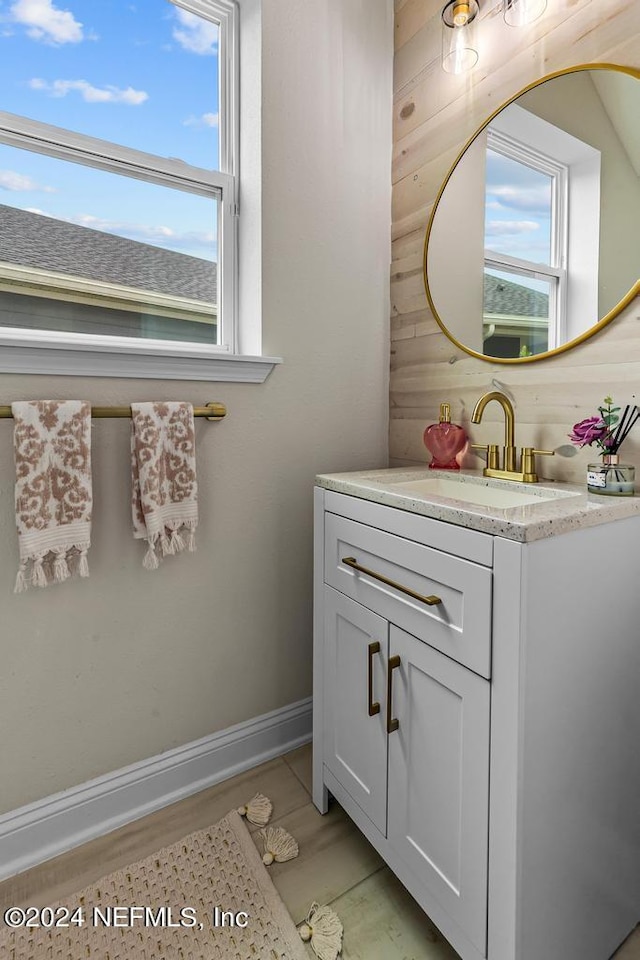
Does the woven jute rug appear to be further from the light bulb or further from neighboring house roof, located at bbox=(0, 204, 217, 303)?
the light bulb

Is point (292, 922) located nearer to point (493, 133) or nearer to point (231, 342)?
point (231, 342)

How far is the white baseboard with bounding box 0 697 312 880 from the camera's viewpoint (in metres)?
1.20

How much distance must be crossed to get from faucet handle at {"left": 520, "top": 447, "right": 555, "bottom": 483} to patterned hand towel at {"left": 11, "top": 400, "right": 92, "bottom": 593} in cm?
100

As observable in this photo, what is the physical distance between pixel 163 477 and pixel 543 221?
1.10 meters

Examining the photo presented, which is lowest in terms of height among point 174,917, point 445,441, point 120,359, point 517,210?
point 174,917

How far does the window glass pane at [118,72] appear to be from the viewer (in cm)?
122

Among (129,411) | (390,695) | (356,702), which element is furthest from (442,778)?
(129,411)

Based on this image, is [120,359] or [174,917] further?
[120,359]

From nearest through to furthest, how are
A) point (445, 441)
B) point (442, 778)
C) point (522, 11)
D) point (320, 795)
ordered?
point (442, 778) → point (522, 11) → point (320, 795) → point (445, 441)

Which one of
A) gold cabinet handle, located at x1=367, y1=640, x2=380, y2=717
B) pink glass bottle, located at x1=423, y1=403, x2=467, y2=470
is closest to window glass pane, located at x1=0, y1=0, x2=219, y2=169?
pink glass bottle, located at x1=423, y1=403, x2=467, y2=470

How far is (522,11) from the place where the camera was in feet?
4.03

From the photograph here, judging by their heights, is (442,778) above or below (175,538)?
below

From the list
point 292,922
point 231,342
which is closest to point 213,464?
point 231,342

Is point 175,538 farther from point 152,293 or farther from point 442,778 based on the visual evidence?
point 442,778
